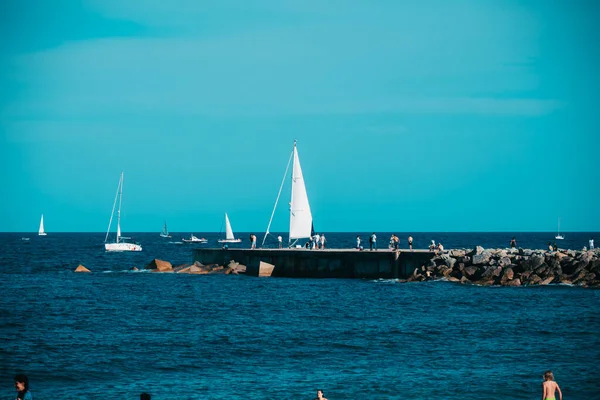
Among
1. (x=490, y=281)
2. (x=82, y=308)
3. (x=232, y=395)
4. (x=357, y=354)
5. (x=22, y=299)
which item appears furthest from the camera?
(x=490, y=281)

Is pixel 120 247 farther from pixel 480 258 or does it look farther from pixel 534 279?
pixel 534 279

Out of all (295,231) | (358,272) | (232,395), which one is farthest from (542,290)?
(232,395)

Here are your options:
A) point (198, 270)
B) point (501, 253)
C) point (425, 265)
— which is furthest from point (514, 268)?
point (198, 270)

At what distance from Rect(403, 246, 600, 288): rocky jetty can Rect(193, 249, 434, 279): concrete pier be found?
5.10ft

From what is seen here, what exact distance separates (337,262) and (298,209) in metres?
6.92

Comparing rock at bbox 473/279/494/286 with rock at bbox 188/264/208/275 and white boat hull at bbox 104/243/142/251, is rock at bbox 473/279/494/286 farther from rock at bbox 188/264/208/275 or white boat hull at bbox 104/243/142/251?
white boat hull at bbox 104/243/142/251

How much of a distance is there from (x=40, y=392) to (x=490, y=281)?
35176 mm

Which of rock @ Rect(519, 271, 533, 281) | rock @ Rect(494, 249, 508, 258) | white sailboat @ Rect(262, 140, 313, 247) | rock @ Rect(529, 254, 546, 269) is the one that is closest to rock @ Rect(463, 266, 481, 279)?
rock @ Rect(494, 249, 508, 258)

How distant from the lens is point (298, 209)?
65812 millimetres

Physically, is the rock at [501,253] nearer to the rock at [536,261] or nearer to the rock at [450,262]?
the rock at [536,261]

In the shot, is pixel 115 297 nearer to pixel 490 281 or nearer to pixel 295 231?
pixel 295 231

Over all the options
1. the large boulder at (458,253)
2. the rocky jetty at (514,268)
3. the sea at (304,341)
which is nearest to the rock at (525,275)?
the rocky jetty at (514,268)

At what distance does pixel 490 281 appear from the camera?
177ft

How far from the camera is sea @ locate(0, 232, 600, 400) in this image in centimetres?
2553
